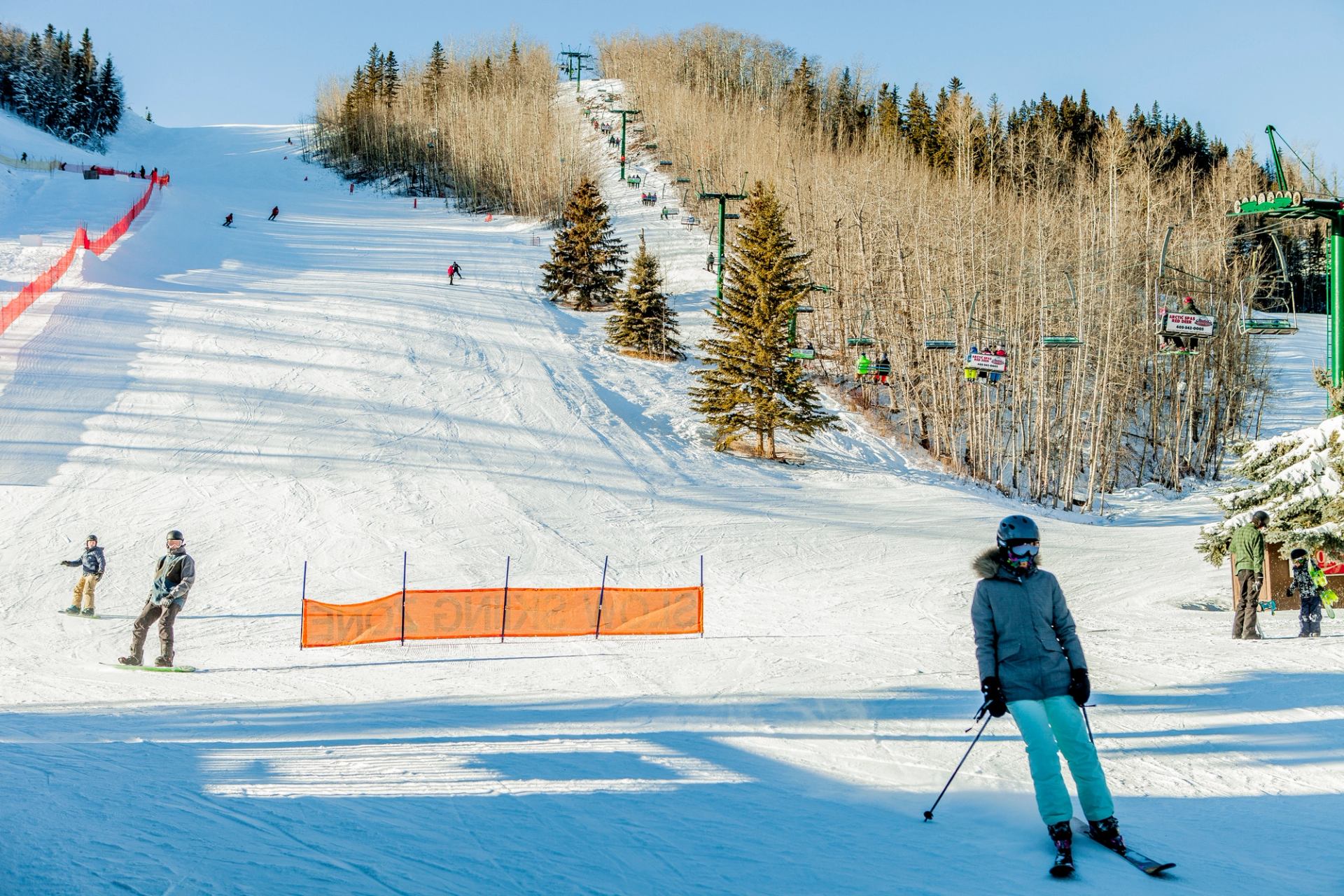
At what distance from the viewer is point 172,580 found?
32.7 ft

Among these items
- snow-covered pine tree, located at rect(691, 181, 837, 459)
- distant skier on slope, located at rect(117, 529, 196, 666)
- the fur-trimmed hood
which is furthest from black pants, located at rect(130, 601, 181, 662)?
snow-covered pine tree, located at rect(691, 181, 837, 459)

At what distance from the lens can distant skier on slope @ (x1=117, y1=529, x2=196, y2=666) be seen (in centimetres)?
994

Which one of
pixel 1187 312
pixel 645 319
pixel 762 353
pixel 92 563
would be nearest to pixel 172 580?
pixel 92 563

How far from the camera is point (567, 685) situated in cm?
924

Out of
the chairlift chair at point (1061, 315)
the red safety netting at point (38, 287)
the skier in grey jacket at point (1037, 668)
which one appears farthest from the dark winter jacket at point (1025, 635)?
the red safety netting at point (38, 287)

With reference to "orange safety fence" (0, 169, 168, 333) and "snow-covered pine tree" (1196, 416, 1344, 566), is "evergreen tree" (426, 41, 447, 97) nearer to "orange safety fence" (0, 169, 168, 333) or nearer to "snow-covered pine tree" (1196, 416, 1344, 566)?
"orange safety fence" (0, 169, 168, 333)

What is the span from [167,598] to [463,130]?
259ft

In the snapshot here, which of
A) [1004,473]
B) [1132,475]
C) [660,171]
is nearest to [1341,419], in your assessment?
[1004,473]

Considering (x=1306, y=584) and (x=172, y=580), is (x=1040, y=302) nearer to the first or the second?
Answer: (x=1306, y=584)

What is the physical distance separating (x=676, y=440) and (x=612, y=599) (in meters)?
16.4

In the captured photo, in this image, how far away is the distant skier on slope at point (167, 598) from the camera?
9.94m

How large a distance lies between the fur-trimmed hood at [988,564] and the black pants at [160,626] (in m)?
8.77

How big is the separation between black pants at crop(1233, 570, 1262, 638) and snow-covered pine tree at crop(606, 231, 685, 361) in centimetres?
2855

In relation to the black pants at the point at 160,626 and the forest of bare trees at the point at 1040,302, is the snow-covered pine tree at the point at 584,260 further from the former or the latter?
the black pants at the point at 160,626
